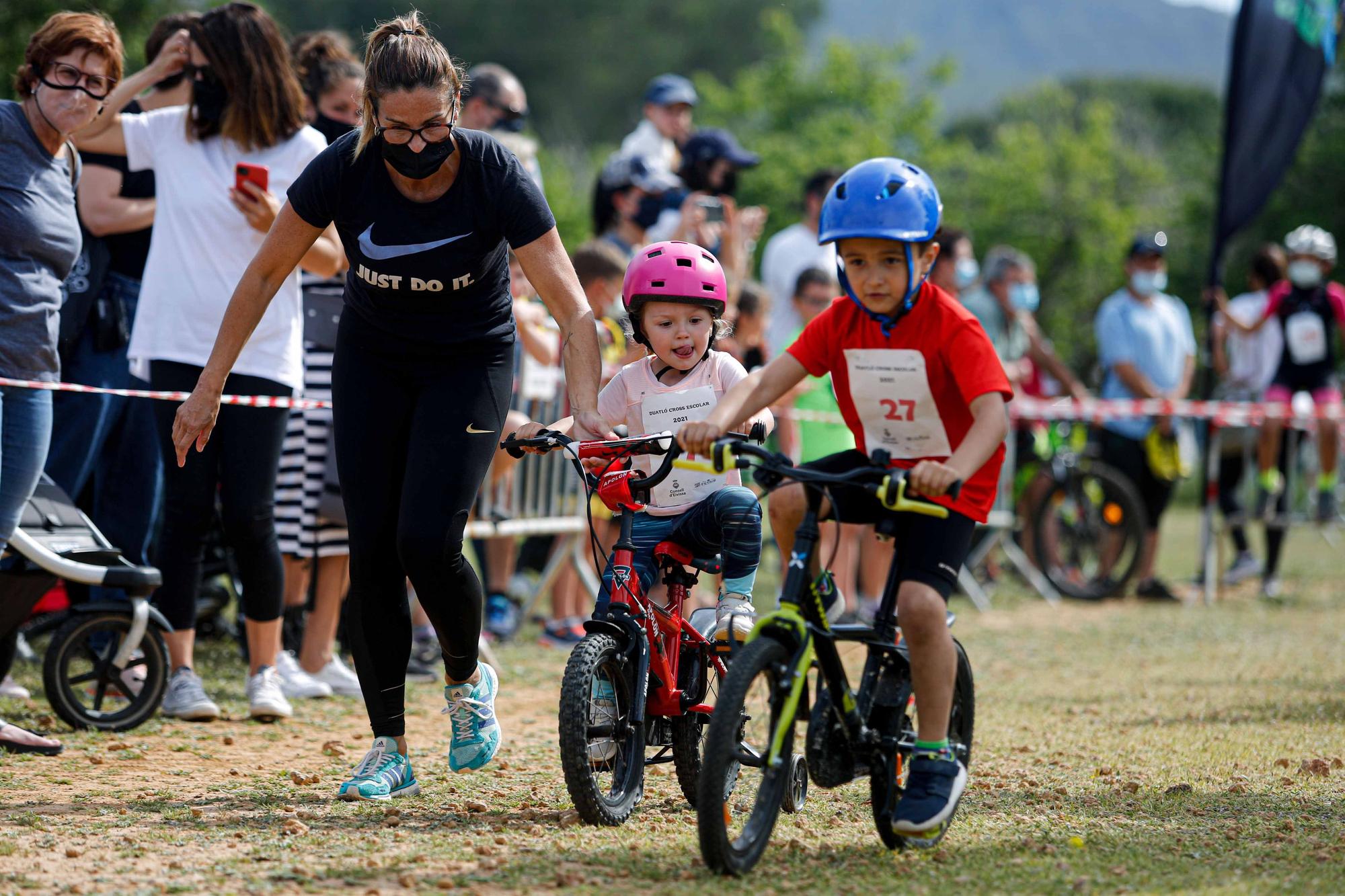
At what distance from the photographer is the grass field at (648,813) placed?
4.24 metres

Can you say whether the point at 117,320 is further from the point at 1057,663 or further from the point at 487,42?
the point at 487,42

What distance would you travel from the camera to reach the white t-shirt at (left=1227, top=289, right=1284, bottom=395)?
44.2ft

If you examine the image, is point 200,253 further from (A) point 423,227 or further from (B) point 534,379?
(B) point 534,379

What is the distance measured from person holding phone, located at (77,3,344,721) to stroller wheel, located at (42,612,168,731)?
207 millimetres

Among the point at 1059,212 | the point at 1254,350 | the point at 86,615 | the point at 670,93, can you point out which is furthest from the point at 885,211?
the point at 1059,212

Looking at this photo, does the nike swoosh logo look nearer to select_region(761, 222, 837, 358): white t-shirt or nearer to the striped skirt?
the striped skirt

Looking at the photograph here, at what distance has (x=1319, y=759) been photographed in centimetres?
607

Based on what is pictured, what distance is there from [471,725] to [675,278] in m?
1.56

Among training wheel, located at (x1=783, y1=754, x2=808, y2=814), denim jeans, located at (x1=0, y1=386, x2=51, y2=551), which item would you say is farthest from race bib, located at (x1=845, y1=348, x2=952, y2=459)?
denim jeans, located at (x1=0, y1=386, x2=51, y2=551)

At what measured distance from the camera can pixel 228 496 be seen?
6336 mm

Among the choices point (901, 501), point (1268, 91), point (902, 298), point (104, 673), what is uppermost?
point (1268, 91)

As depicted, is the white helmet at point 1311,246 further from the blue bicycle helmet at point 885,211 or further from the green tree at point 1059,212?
the green tree at point 1059,212

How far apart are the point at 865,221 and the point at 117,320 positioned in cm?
406

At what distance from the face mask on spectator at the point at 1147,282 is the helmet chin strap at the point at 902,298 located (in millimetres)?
8864
